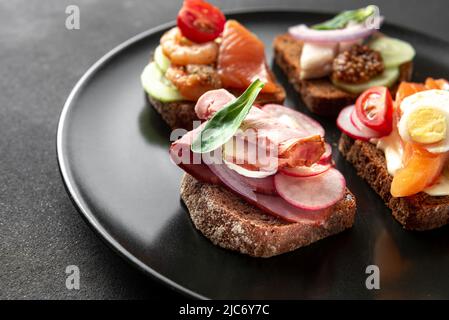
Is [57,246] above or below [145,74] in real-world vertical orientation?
below

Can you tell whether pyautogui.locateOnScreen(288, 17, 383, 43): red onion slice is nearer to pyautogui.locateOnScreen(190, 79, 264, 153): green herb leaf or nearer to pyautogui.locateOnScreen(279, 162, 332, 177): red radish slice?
pyautogui.locateOnScreen(279, 162, 332, 177): red radish slice

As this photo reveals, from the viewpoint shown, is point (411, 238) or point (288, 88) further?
point (288, 88)

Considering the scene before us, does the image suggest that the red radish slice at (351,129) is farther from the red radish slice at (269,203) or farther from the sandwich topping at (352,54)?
the red radish slice at (269,203)

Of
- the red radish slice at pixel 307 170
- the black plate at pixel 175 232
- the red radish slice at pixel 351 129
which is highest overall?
the red radish slice at pixel 307 170

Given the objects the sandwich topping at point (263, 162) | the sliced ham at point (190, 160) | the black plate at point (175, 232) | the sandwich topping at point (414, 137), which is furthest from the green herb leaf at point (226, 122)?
the sandwich topping at point (414, 137)

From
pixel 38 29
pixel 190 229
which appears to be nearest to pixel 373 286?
pixel 190 229
